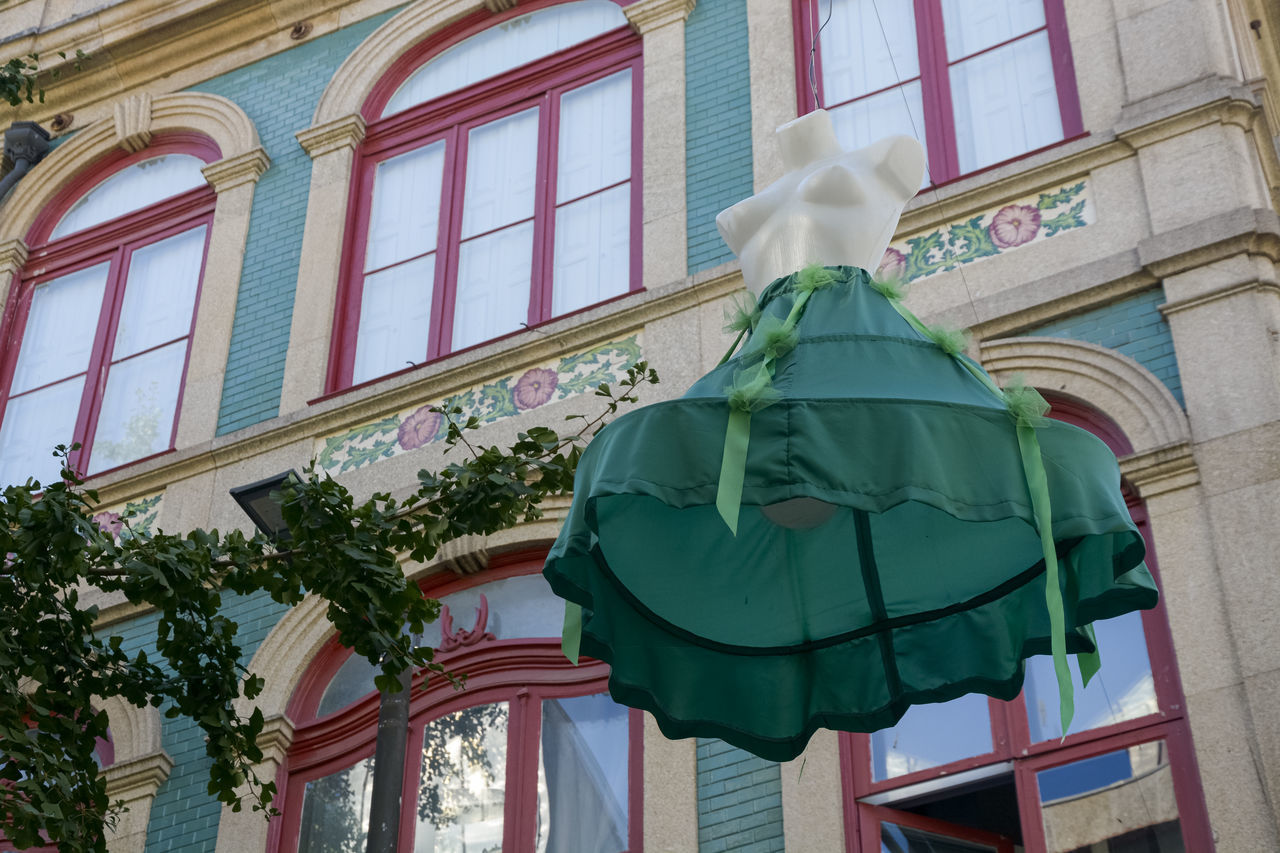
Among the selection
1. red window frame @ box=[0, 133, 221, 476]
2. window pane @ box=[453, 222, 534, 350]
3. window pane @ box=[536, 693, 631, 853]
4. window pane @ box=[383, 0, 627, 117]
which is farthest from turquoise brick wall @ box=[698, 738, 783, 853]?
window pane @ box=[383, 0, 627, 117]

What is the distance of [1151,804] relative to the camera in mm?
8375

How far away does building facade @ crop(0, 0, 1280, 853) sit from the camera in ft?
29.3

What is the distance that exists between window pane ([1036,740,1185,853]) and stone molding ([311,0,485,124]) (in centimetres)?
754

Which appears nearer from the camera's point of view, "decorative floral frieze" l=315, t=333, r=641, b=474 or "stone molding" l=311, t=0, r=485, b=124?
"decorative floral frieze" l=315, t=333, r=641, b=474

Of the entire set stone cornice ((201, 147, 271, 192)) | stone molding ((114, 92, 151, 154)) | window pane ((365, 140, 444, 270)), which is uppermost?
stone molding ((114, 92, 151, 154))

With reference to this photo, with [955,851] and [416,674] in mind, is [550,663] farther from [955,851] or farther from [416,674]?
[955,851]

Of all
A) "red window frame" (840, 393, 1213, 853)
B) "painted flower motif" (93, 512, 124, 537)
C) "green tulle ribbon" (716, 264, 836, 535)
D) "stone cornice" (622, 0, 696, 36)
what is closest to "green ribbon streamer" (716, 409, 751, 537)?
"green tulle ribbon" (716, 264, 836, 535)

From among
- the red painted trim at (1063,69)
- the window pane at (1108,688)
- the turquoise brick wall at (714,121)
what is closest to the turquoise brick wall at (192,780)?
the turquoise brick wall at (714,121)

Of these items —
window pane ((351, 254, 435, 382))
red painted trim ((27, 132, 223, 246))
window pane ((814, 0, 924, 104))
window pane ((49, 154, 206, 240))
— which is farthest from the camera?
red painted trim ((27, 132, 223, 246))

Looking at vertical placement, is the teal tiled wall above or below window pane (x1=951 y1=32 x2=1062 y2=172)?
below

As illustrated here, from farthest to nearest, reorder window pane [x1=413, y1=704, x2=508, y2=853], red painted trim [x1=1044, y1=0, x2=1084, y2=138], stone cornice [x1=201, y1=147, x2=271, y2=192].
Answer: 1. stone cornice [x1=201, y1=147, x2=271, y2=192]
2. red painted trim [x1=1044, y1=0, x2=1084, y2=138]
3. window pane [x1=413, y1=704, x2=508, y2=853]

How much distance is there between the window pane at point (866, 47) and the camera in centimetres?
1231

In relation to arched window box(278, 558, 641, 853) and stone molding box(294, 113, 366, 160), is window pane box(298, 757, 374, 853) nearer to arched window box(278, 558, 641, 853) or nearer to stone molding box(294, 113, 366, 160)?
arched window box(278, 558, 641, 853)

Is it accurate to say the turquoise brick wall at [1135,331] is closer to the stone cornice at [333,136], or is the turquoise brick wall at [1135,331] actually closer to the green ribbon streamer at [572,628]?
the green ribbon streamer at [572,628]
